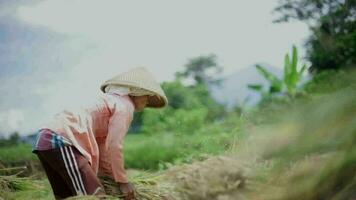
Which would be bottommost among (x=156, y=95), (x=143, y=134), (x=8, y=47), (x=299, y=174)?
(x=143, y=134)

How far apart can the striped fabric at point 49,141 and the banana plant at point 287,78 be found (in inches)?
→ 147

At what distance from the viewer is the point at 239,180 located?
4.93ft

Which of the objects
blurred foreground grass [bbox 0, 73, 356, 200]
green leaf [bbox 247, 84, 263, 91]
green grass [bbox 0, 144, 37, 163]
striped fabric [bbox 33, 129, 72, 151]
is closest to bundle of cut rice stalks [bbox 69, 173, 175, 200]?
striped fabric [bbox 33, 129, 72, 151]

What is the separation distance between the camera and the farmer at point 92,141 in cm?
199

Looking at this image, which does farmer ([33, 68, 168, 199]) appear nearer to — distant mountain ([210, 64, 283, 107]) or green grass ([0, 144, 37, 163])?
green grass ([0, 144, 37, 163])

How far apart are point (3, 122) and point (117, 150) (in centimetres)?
160

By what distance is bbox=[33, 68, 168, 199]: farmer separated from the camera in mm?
1993

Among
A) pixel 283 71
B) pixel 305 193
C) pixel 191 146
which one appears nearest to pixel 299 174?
pixel 305 193

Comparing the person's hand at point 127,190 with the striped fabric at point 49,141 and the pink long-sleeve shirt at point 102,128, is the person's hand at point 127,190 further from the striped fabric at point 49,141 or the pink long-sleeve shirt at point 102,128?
the striped fabric at point 49,141

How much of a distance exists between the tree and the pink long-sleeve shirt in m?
3.19

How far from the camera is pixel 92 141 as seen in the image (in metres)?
2.08

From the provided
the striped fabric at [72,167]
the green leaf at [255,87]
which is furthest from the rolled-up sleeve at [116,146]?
the green leaf at [255,87]

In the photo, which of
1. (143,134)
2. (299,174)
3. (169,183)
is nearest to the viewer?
(299,174)

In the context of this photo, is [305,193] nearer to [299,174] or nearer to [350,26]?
[299,174]
